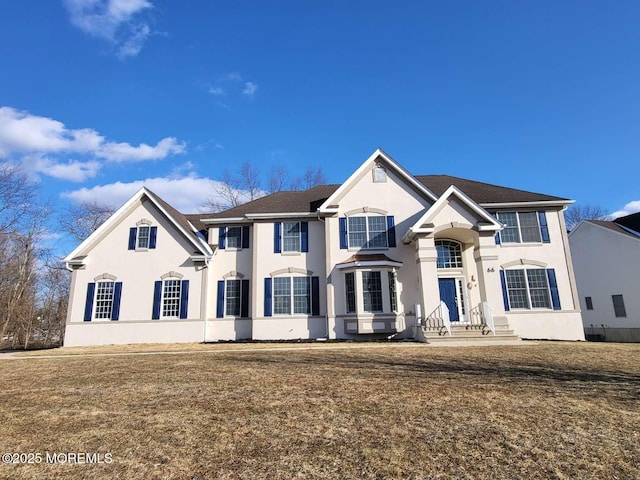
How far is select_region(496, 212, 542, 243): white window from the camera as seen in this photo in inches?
752

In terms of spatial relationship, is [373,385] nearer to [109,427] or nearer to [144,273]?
[109,427]

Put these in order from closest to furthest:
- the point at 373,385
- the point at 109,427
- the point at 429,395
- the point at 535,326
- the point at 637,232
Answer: the point at 109,427 → the point at 429,395 → the point at 373,385 → the point at 535,326 → the point at 637,232

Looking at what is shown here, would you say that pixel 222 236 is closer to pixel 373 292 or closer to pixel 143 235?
pixel 143 235

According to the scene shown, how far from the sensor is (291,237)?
19656mm

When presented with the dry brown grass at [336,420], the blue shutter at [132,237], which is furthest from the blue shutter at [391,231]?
the blue shutter at [132,237]

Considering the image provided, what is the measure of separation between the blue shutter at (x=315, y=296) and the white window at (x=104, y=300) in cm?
1025

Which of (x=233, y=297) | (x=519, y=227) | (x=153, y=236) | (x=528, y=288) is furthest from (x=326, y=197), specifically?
(x=528, y=288)

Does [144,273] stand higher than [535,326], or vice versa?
[144,273]

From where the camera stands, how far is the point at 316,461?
4070 mm

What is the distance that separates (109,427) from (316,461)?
10.4 ft

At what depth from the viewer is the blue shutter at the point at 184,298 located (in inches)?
737

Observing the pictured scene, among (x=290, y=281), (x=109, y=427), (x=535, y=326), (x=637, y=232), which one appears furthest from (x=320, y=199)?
(x=637, y=232)

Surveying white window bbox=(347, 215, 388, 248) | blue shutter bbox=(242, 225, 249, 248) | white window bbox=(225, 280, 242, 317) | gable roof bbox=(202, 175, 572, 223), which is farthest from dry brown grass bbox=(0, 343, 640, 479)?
gable roof bbox=(202, 175, 572, 223)

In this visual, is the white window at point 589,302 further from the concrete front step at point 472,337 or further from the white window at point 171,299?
the white window at point 171,299
